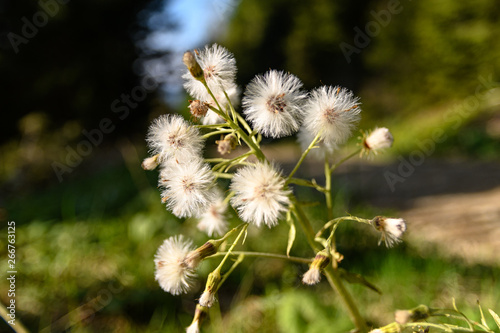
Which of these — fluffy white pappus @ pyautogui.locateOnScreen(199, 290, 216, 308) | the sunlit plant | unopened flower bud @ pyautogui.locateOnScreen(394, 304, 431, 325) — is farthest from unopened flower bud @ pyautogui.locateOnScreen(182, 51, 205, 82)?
unopened flower bud @ pyautogui.locateOnScreen(394, 304, 431, 325)

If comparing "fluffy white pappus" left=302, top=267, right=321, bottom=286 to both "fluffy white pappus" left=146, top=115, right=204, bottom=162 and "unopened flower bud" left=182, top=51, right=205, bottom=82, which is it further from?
"unopened flower bud" left=182, top=51, right=205, bottom=82

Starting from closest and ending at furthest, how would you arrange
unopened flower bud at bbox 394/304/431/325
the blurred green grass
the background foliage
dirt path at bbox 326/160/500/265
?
unopened flower bud at bbox 394/304/431/325, the blurred green grass, the background foliage, dirt path at bbox 326/160/500/265

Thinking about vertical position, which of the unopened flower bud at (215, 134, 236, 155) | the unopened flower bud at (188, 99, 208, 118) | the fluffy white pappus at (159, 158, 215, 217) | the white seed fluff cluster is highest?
the white seed fluff cluster

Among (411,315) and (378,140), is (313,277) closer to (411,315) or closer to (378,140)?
(411,315)

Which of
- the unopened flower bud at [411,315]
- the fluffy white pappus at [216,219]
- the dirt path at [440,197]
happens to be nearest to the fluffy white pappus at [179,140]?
the fluffy white pappus at [216,219]

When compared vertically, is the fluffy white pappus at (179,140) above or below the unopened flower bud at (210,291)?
above

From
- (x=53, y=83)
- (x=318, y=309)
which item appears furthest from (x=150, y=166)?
(x=53, y=83)

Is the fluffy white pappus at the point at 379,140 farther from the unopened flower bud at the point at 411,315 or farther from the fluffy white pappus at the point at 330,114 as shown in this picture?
the unopened flower bud at the point at 411,315
